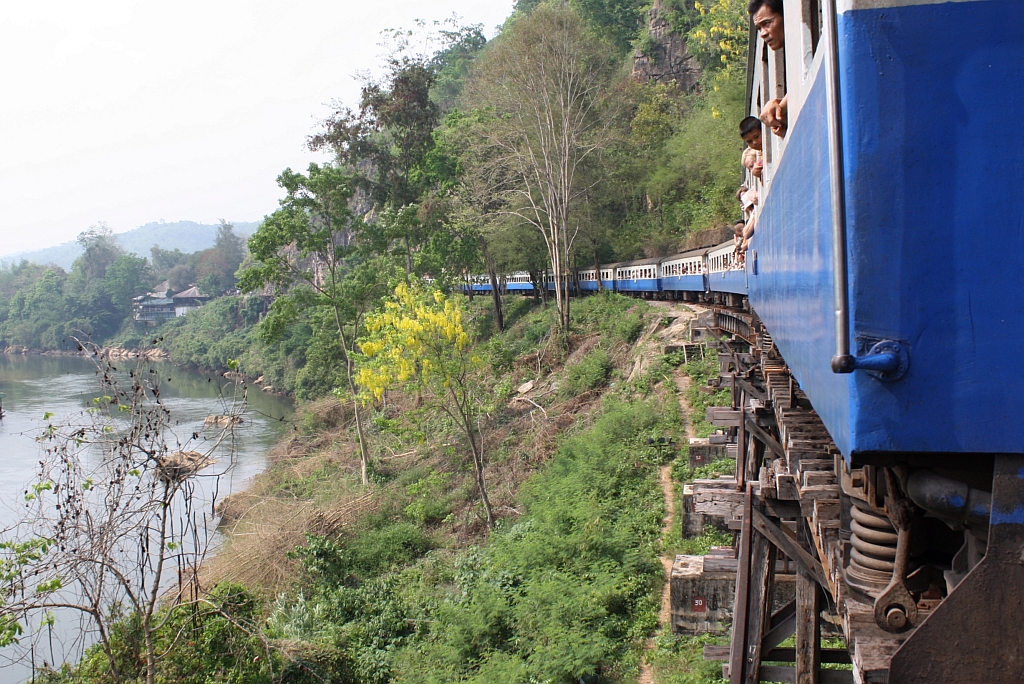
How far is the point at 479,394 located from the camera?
19703mm

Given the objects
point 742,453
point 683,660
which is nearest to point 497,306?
point 683,660

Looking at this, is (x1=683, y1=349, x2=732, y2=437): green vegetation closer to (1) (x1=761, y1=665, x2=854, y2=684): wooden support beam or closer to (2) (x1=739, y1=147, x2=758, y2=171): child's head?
(2) (x1=739, y1=147, x2=758, y2=171): child's head

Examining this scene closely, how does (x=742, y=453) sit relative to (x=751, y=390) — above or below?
below

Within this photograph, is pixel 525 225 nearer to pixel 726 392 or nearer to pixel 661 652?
pixel 726 392

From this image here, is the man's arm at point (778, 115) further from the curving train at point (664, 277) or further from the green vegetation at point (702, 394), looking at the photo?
the green vegetation at point (702, 394)

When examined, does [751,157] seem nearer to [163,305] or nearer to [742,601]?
[742,601]

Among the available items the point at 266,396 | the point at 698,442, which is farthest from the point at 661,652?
the point at 266,396

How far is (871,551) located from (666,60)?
4698cm

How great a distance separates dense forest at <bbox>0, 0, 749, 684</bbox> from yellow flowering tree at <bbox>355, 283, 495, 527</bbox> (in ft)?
0.25

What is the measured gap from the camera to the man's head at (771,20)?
381cm

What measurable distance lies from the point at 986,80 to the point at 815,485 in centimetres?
189

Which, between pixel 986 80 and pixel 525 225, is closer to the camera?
pixel 986 80

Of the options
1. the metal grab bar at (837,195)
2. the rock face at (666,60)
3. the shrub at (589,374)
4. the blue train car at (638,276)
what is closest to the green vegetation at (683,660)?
the metal grab bar at (837,195)

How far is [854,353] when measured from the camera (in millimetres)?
1897
